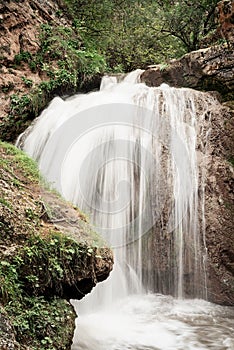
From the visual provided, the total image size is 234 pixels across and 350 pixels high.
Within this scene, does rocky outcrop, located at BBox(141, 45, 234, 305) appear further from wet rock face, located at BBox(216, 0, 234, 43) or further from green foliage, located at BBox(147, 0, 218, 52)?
green foliage, located at BBox(147, 0, 218, 52)

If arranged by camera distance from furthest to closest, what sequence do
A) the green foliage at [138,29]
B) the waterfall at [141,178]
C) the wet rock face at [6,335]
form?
the green foliage at [138,29]
the waterfall at [141,178]
the wet rock face at [6,335]

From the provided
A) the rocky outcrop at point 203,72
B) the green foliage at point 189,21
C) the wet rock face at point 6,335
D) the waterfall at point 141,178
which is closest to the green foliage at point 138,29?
the green foliage at point 189,21

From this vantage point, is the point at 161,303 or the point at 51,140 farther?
the point at 51,140

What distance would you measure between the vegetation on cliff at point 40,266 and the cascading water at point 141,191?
4.81 feet

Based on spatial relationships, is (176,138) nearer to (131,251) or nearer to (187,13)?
(131,251)

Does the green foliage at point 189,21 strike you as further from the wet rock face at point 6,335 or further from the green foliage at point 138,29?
the wet rock face at point 6,335

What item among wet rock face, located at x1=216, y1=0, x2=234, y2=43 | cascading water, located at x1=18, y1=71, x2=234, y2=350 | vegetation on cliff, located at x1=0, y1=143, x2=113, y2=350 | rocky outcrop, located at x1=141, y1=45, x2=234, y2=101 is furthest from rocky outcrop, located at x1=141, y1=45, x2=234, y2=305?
vegetation on cliff, located at x1=0, y1=143, x2=113, y2=350

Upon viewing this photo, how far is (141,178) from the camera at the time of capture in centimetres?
692

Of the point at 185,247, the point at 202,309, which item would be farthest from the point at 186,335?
the point at 185,247

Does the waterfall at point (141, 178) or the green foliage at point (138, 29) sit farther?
the green foliage at point (138, 29)

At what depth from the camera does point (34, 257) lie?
3.36 metres

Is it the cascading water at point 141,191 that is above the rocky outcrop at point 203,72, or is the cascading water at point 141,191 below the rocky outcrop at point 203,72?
below

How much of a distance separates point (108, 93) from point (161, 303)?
220 inches

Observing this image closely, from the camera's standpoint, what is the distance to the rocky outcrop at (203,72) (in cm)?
831
